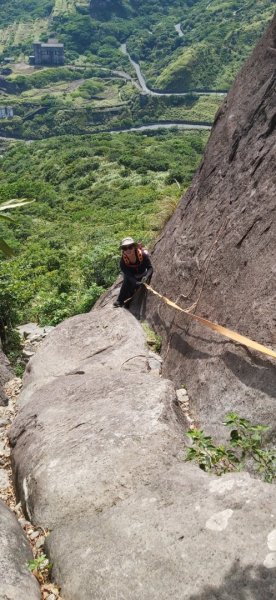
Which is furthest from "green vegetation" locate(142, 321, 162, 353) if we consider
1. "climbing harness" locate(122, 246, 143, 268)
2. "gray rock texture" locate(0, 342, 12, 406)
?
"gray rock texture" locate(0, 342, 12, 406)

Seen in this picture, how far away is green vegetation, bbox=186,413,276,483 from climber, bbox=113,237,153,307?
4883mm

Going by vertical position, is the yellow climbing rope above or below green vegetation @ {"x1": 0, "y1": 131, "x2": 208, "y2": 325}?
above

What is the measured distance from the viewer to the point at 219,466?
229 inches

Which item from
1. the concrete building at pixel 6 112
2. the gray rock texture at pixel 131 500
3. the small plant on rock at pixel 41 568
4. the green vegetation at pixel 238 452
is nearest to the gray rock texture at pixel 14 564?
the small plant on rock at pixel 41 568

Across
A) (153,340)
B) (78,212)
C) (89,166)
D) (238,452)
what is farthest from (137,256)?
(89,166)

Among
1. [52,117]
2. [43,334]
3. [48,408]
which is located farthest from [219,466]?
[52,117]

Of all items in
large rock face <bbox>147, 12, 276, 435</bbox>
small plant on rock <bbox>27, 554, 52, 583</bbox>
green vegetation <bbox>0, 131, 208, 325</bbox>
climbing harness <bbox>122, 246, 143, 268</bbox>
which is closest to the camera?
small plant on rock <bbox>27, 554, 52, 583</bbox>

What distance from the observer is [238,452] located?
5.74 m

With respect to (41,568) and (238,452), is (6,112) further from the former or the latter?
(41,568)

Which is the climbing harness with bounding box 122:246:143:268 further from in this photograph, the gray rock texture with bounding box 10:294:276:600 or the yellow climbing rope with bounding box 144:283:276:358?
the gray rock texture with bounding box 10:294:276:600

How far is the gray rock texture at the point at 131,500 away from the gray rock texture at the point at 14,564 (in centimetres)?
23

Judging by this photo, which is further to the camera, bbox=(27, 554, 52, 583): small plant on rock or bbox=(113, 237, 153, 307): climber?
bbox=(113, 237, 153, 307): climber

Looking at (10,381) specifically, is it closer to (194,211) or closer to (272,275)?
(194,211)

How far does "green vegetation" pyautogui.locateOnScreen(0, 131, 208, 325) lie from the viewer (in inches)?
637
